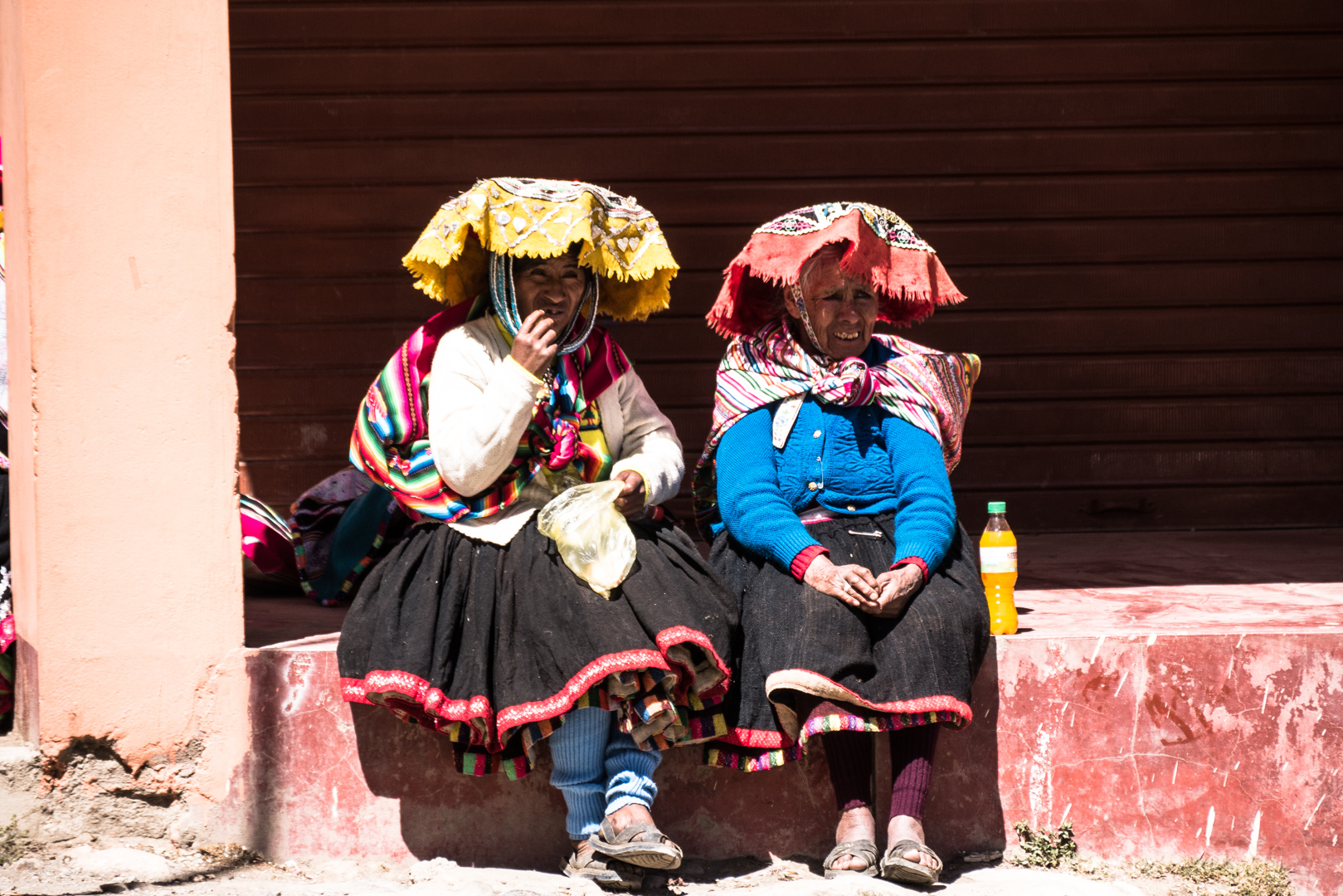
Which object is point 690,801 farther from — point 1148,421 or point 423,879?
point 1148,421

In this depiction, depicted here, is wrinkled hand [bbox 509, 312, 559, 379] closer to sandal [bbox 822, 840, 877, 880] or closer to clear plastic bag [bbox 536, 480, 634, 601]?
clear plastic bag [bbox 536, 480, 634, 601]

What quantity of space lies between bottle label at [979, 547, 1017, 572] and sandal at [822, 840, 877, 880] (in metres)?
0.84

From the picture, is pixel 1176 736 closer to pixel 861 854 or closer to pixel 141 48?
pixel 861 854

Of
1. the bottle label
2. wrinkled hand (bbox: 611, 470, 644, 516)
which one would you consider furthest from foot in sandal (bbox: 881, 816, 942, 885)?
wrinkled hand (bbox: 611, 470, 644, 516)

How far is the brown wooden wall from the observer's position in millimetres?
→ 5539

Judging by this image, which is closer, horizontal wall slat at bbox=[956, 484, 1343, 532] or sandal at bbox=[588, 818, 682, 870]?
sandal at bbox=[588, 818, 682, 870]

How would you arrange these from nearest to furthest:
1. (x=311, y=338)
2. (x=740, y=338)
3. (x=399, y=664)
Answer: (x=399, y=664), (x=740, y=338), (x=311, y=338)

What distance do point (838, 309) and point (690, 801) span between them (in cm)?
140

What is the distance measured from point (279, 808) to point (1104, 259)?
4228 mm

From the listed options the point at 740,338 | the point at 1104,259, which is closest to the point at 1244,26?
the point at 1104,259

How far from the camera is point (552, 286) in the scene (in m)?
3.33

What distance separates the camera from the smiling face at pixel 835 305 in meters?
3.54

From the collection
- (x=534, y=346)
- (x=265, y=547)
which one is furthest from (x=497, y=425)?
(x=265, y=547)

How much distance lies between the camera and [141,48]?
3111 mm
